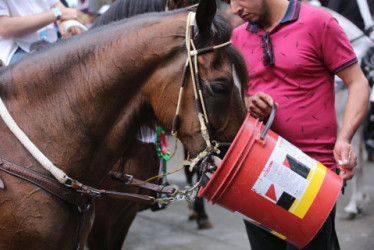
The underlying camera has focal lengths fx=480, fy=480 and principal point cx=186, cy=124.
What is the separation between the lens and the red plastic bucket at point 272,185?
1.79m

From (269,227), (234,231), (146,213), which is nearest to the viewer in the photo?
(269,227)

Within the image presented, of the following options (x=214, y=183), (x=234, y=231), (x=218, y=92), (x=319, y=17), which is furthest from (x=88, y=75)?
(x=234, y=231)

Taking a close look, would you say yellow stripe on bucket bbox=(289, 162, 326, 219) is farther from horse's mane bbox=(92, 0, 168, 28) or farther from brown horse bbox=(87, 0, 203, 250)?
horse's mane bbox=(92, 0, 168, 28)

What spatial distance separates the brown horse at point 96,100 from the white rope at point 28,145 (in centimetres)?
2

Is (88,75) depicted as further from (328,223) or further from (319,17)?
(328,223)

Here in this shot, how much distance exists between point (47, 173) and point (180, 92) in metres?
0.60

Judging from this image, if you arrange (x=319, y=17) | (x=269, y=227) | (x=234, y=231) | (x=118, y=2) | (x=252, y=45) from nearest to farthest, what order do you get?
(x=269, y=227) < (x=319, y=17) < (x=252, y=45) < (x=118, y=2) < (x=234, y=231)

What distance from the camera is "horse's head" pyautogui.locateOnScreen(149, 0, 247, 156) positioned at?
180 centimetres

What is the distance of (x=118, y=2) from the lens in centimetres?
298

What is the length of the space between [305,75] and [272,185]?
63 centimetres

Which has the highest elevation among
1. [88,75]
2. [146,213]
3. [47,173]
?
[88,75]

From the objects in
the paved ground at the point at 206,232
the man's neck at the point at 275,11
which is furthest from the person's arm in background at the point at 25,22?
the paved ground at the point at 206,232

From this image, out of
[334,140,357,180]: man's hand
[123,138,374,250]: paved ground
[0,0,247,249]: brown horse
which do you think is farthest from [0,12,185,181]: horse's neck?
[123,138,374,250]: paved ground

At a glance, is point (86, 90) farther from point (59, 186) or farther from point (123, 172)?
point (123, 172)
